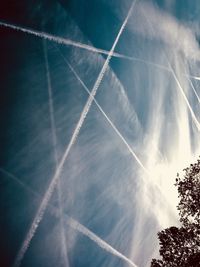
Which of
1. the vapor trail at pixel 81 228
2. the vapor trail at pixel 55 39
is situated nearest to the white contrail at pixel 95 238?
the vapor trail at pixel 81 228

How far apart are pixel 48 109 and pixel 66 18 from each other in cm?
457

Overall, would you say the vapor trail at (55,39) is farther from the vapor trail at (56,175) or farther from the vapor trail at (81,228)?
the vapor trail at (81,228)

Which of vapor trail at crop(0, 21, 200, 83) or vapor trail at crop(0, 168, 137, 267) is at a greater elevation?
vapor trail at crop(0, 21, 200, 83)

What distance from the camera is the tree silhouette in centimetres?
1518

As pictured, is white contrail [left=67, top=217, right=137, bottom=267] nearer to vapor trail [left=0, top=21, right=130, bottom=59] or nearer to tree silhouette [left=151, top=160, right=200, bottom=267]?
tree silhouette [left=151, top=160, right=200, bottom=267]

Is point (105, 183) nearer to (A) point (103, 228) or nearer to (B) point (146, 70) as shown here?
(A) point (103, 228)

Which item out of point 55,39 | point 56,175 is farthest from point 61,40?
point 56,175

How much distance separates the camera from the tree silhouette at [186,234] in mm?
15180

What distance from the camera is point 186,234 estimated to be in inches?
615

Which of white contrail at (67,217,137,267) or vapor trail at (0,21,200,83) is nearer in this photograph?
vapor trail at (0,21,200,83)

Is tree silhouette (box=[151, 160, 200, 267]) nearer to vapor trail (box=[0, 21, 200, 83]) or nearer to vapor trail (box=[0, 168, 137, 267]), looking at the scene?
vapor trail (box=[0, 168, 137, 267])

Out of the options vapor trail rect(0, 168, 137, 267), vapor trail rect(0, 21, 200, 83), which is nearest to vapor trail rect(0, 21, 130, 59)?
vapor trail rect(0, 21, 200, 83)

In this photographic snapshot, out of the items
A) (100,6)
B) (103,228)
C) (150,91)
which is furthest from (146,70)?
(103,228)

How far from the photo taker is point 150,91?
22.1 metres
